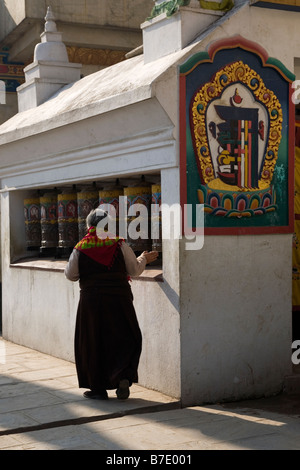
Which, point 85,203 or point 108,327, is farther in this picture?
point 85,203

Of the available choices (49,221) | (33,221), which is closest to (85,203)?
(49,221)

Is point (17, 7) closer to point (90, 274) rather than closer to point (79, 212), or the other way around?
point (79, 212)

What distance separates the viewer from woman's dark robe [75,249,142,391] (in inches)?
221

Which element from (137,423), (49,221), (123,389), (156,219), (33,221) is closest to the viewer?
(137,423)

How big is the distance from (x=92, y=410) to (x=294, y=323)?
218cm

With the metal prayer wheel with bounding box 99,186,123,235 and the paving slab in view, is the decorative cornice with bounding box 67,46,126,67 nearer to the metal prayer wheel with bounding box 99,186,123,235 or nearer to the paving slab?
the metal prayer wheel with bounding box 99,186,123,235

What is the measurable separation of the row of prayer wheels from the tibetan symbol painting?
2.13ft

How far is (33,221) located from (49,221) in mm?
396

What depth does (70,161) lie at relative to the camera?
7215 millimetres


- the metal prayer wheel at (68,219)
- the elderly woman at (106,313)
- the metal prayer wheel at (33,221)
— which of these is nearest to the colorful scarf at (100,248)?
the elderly woman at (106,313)

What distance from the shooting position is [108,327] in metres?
5.65

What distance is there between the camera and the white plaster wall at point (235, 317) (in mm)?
5574

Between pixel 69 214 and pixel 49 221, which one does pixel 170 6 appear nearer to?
pixel 69 214

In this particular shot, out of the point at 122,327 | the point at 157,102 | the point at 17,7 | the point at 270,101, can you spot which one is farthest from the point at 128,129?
the point at 17,7
